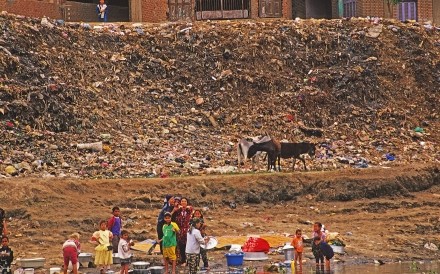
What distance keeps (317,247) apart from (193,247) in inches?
109

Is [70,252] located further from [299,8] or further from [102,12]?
[299,8]

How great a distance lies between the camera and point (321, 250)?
2450cm

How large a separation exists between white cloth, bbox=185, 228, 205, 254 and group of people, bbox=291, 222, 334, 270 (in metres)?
2.12

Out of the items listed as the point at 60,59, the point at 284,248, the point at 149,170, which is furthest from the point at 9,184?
the point at 60,59


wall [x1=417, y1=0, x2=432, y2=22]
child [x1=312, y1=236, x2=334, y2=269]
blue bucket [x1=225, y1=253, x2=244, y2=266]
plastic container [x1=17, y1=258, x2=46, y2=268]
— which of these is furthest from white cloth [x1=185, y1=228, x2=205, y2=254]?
wall [x1=417, y1=0, x2=432, y2=22]

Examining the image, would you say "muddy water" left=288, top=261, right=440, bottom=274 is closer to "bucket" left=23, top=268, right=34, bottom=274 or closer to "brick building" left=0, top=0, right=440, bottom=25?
"bucket" left=23, top=268, right=34, bottom=274

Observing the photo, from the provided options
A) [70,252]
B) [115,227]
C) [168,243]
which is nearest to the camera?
[70,252]

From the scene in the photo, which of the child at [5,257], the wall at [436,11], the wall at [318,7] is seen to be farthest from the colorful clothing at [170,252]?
the wall at [318,7]

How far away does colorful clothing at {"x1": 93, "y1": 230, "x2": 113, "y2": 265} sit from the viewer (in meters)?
23.0

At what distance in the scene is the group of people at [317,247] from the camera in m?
24.2

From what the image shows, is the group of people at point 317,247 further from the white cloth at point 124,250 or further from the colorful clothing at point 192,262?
the white cloth at point 124,250

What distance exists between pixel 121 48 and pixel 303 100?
223 inches

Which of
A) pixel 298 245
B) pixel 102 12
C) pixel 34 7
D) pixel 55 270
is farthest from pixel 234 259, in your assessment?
pixel 102 12

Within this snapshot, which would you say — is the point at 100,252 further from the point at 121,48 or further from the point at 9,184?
the point at 121,48
